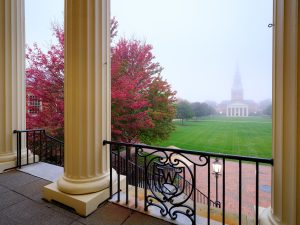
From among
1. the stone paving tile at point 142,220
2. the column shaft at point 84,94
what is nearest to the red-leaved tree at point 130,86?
the column shaft at point 84,94

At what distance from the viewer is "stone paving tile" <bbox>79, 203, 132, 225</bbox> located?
1.81m

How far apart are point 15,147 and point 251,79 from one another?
381 inches

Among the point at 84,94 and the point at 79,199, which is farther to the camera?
the point at 84,94

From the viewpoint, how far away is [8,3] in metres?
3.32

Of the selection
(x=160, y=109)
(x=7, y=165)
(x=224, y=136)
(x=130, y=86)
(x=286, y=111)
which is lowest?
(x=224, y=136)

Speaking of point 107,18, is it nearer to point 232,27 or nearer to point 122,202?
point 122,202

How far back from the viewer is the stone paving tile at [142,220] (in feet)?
5.90

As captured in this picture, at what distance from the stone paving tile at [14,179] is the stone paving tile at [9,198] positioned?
0.26 meters

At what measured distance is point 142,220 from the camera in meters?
1.85

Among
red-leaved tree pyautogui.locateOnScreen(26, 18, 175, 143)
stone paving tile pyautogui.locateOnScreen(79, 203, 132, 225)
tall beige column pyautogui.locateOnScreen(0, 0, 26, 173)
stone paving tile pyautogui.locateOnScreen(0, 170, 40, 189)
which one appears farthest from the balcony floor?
red-leaved tree pyautogui.locateOnScreen(26, 18, 175, 143)

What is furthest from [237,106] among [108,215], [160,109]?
[108,215]

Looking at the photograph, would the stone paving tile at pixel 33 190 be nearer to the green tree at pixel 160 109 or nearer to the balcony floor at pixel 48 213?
the balcony floor at pixel 48 213

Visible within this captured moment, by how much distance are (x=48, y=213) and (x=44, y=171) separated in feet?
4.98

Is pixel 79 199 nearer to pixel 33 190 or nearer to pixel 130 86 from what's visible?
pixel 33 190
